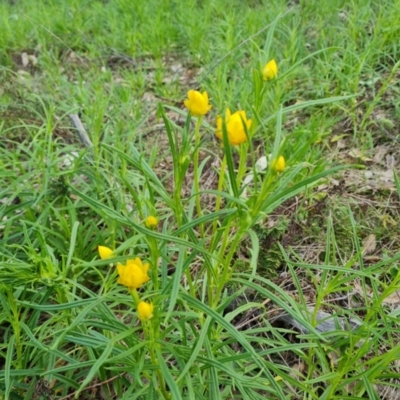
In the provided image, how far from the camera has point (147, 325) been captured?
1.05 m

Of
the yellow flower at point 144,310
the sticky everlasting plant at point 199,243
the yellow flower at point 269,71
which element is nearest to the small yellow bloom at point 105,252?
the sticky everlasting plant at point 199,243

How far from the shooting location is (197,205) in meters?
1.16

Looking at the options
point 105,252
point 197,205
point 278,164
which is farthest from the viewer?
point 197,205

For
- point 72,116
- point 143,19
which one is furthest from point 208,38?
point 72,116

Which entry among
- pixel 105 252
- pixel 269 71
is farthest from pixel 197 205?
pixel 269 71

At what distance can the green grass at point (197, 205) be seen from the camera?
106cm

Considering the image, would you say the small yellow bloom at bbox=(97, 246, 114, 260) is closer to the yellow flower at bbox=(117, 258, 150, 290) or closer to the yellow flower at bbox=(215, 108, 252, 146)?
the yellow flower at bbox=(117, 258, 150, 290)

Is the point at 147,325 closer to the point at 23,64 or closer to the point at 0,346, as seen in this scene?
the point at 0,346

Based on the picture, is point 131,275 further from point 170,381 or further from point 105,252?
point 170,381

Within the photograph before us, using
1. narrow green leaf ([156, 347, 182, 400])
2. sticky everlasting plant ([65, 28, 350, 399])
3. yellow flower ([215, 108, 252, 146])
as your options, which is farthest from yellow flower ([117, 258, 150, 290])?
yellow flower ([215, 108, 252, 146])

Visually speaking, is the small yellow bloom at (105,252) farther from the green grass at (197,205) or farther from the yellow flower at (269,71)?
the yellow flower at (269,71)

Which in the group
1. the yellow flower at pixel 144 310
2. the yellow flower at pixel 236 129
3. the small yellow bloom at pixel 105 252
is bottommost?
the yellow flower at pixel 144 310

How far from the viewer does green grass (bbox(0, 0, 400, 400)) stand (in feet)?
3.49

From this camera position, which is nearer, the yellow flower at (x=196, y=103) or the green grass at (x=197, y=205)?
the yellow flower at (x=196, y=103)
